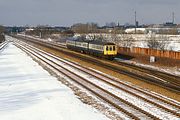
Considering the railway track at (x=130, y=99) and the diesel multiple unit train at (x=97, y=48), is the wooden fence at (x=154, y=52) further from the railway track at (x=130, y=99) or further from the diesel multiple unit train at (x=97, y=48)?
the railway track at (x=130, y=99)

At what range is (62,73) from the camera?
33781mm

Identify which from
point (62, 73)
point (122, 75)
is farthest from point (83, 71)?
point (122, 75)

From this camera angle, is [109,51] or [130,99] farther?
[109,51]

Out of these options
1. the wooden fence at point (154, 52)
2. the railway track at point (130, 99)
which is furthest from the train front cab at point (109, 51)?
the railway track at point (130, 99)

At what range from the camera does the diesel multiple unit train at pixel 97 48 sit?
47344 millimetres

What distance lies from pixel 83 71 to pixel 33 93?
41.2 ft

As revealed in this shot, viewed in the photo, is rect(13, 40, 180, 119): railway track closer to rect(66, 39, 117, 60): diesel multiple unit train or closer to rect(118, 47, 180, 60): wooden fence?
rect(118, 47, 180, 60): wooden fence

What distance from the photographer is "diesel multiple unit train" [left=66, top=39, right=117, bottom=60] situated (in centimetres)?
4734

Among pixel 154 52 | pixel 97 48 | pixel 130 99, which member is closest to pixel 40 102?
pixel 130 99

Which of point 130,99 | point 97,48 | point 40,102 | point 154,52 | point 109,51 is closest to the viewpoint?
point 40,102

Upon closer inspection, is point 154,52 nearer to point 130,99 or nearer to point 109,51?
point 109,51

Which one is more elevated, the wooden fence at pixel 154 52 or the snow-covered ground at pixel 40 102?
the wooden fence at pixel 154 52

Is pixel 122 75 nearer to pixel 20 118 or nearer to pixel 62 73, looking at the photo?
pixel 62 73

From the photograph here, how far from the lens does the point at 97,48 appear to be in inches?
2004
